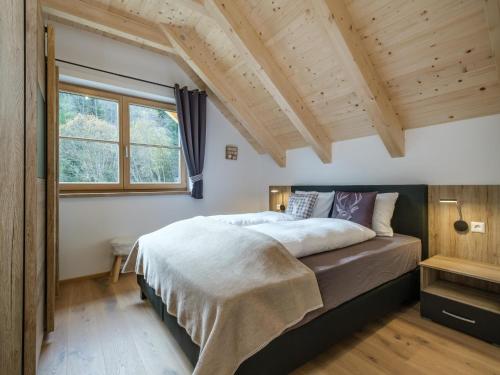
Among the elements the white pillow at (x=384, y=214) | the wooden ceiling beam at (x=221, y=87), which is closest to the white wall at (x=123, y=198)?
the wooden ceiling beam at (x=221, y=87)

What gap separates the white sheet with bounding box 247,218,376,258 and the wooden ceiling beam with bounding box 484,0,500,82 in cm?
150

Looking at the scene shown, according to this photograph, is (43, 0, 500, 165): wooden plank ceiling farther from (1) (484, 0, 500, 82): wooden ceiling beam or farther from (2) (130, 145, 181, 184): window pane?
(2) (130, 145, 181, 184): window pane

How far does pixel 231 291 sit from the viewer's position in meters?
1.15

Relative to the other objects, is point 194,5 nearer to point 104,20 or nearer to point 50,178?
point 104,20

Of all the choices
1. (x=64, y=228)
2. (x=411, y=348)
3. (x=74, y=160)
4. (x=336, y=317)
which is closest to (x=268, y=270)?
(x=336, y=317)

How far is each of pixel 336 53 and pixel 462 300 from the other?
211 centimetres

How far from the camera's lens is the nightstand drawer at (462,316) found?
161 centimetres

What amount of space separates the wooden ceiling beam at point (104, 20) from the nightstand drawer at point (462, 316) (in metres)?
3.59

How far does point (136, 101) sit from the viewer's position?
3.18 metres

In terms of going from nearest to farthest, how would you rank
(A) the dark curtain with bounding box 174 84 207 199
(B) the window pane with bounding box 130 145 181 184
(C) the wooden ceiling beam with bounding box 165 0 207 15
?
(C) the wooden ceiling beam with bounding box 165 0 207 15
(B) the window pane with bounding box 130 145 181 184
(A) the dark curtain with bounding box 174 84 207 199

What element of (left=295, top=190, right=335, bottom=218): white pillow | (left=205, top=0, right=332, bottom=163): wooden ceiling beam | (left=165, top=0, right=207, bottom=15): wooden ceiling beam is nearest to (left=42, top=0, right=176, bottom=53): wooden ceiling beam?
(left=165, top=0, right=207, bottom=15): wooden ceiling beam

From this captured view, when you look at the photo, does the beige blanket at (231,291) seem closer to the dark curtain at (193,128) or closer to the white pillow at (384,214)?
the white pillow at (384,214)

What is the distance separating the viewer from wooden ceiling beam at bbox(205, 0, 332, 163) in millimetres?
2193

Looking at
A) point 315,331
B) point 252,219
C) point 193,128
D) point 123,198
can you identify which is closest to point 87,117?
point 123,198
